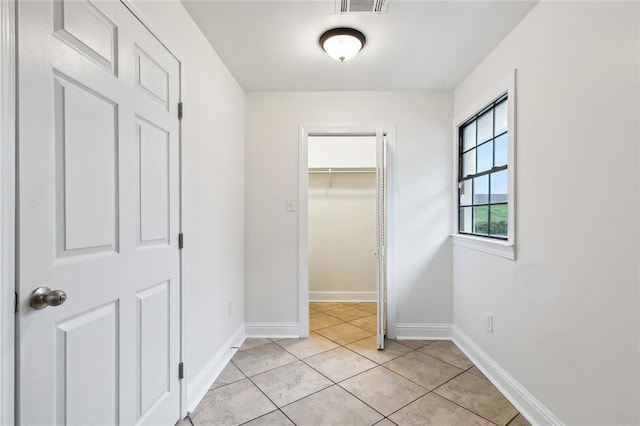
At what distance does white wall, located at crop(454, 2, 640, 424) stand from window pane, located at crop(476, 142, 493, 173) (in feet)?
1.41

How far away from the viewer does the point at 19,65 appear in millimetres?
813

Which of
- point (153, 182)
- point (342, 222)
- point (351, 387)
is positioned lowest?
point (351, 387)

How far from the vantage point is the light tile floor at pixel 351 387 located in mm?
1690

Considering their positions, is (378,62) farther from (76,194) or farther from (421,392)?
(421,392)

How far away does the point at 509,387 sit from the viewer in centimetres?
188

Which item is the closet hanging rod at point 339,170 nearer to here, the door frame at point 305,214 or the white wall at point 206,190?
the door frame at point 305,214

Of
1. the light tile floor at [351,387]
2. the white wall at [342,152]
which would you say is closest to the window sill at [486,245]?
the light tile floor at [351,387]

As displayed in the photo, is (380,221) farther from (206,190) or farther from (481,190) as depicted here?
(206,190)

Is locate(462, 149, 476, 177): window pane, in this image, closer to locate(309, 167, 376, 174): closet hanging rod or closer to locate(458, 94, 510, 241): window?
locate(458, 94, 510, 241): window

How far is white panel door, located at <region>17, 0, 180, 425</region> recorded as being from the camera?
86cm

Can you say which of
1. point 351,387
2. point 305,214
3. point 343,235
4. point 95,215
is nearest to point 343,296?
point 343,235

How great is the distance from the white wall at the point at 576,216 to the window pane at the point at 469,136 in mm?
628

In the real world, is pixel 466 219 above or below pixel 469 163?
below

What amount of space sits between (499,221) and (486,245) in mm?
197
